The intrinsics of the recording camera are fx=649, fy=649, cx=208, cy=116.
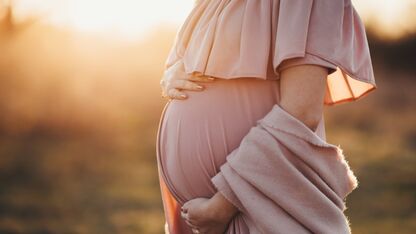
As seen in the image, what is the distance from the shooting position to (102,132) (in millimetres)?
9602

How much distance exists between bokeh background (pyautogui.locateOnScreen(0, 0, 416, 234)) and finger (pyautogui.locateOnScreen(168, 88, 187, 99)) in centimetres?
395

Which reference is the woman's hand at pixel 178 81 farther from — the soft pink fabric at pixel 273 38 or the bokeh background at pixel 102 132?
the bokeh background at pixel 102 132

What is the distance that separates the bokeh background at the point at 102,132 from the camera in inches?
253

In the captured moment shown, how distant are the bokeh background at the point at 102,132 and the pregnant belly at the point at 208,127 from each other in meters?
3.95

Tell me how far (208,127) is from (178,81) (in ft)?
0.65

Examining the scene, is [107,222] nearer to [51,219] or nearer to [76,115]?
[51,219]

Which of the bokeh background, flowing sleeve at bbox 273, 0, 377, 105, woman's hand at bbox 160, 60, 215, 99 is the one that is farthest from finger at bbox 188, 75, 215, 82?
the bokeh background

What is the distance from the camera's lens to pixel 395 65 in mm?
14508

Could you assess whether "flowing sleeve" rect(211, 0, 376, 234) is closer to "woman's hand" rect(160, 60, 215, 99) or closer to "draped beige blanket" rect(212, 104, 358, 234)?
"draped beige blanket" rect(212, 104, 358, 234)

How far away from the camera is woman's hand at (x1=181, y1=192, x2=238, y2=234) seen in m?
1.73

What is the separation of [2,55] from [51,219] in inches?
127

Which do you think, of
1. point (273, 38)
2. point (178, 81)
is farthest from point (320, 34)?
point (178, 81)

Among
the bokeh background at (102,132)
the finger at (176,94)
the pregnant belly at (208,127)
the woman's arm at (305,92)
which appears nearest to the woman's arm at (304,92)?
the woman's arm at (305,92)

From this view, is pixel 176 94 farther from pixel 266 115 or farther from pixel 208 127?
pixel 266 115
